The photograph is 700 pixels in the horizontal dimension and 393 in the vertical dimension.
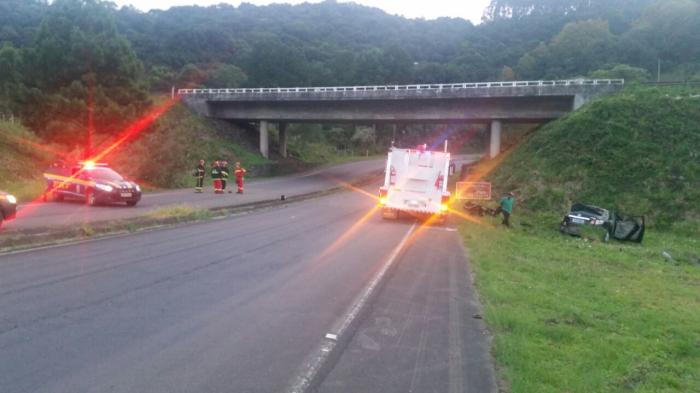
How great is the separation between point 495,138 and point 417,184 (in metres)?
26.4

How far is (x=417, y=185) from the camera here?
20.5 meters

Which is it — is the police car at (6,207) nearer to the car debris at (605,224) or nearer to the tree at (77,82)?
the car debris at (605,224)

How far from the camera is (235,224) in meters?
17.0

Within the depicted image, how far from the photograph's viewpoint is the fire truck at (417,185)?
20.3 m

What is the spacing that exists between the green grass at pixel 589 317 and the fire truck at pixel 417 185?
13.6 ft

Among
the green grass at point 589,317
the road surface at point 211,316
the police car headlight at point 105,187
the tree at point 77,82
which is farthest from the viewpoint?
the tree at point 77,82

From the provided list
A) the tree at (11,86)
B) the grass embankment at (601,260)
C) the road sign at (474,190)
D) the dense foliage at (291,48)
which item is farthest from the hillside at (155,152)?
the grass embankment at (601,260)

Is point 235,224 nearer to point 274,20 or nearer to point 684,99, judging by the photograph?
point 684,99

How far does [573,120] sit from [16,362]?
112 feet

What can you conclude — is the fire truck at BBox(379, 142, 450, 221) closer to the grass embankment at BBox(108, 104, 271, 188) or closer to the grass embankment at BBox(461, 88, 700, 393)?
the grass embankment at BBox(461, 88, 700, 393)

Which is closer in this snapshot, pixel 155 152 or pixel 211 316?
pixel 211 316

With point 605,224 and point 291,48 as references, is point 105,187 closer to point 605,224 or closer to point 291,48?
point 605,224

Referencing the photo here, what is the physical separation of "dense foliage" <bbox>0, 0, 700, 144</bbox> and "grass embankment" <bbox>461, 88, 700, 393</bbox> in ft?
100

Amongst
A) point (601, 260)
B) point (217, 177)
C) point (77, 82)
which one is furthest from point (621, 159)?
point (77, 82)
